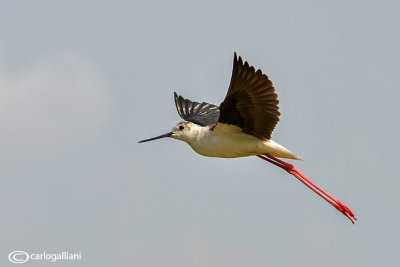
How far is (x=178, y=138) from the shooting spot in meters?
14.0

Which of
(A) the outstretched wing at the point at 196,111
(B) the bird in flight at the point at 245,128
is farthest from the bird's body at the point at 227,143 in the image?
(A) the outstretched wing at the point at 196,111

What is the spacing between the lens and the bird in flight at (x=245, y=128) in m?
12.2

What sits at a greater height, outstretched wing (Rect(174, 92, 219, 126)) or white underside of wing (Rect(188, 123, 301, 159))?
outstretched wing (Rect(174, 92, 219, 126))

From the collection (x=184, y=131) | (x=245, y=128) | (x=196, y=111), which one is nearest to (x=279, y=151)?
(x=245, y=128)

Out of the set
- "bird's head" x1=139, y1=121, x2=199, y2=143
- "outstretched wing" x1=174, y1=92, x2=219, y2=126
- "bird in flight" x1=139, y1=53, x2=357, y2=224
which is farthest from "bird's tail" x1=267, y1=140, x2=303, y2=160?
"outstretched wing" x1=174, y1=92, x2=219, y2=126

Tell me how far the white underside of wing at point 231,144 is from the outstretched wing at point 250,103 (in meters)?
0.10

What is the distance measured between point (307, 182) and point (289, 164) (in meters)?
0.46

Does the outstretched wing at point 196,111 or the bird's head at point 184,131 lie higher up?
the outstretched wing at point 196,111

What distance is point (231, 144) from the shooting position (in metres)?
13.4

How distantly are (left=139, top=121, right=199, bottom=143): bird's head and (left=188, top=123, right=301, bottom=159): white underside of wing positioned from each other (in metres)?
0.12

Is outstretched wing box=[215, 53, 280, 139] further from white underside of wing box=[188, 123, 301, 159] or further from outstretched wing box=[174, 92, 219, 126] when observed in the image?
outstretched wing box=[174, 92, 219, 126]

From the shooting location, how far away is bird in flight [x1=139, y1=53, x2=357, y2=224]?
40.1 ft

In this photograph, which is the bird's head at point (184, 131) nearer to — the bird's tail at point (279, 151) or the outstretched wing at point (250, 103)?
the outstretched wing at point (250, 103)

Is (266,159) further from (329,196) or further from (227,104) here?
(227,104)
